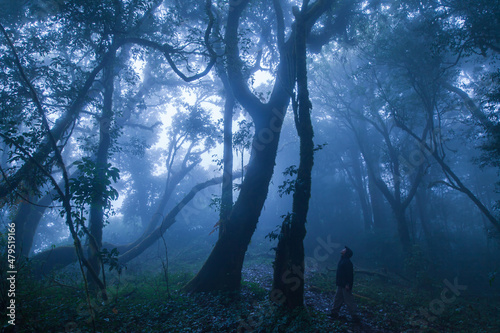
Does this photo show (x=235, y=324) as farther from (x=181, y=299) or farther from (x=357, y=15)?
(x=357, y=15)

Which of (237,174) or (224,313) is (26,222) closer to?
(237,174)

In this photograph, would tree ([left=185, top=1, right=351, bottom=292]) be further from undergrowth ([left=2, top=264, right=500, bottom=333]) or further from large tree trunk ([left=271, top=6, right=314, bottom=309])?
large tree trunk ([left=271, top=6, right=314, bottom=309])

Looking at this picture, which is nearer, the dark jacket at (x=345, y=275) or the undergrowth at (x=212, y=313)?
the undergrowth at (x=212, y=313)

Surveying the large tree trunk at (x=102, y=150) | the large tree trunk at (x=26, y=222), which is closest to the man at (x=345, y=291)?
the large tree trunk at (x=102, y=150)

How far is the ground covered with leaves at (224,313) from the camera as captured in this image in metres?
5.35

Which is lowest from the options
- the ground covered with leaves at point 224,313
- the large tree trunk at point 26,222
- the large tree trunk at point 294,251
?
the ground covered with leaves at point 224,313

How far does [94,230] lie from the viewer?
9805 millimetres

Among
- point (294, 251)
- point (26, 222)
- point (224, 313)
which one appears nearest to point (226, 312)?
point (224, 313)

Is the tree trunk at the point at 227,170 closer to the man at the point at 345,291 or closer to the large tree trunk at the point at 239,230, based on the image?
the large tree trunk at the point at 239,230

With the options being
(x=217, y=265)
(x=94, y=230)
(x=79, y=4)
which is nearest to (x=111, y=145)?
(x=94, y=230)

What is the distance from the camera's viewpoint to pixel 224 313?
21.2 feet

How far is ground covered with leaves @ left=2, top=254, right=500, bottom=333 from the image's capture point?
5348 millimetres

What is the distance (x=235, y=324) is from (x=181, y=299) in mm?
2430

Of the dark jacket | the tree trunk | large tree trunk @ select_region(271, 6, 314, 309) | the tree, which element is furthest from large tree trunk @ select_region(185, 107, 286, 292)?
the dark jacket
